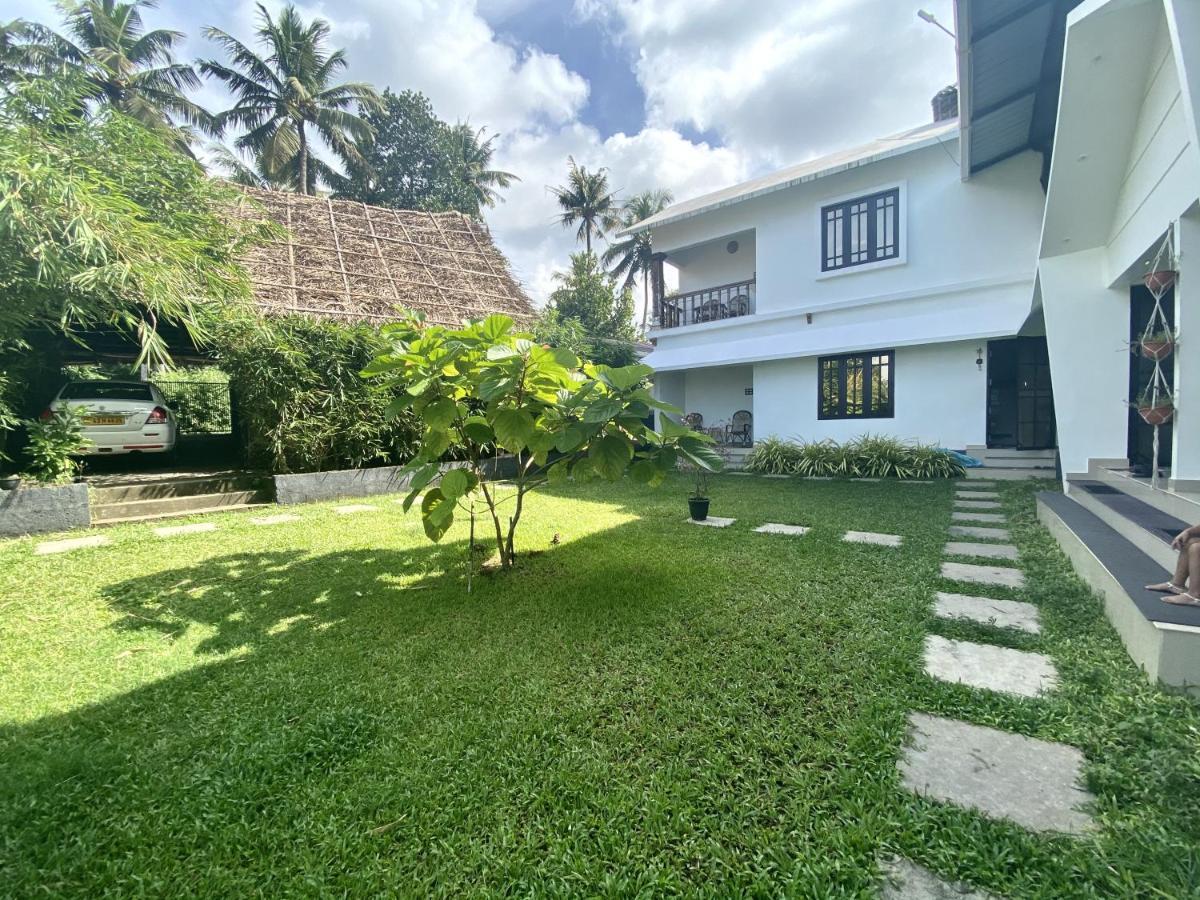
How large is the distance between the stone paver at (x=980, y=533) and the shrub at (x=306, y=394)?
20.6ft

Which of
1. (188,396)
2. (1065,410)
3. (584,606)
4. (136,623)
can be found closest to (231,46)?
(188,396)

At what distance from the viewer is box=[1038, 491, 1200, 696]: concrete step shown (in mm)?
1933

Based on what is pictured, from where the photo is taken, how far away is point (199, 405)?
11.0m

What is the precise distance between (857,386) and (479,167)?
72.4 ft

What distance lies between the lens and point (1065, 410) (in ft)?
17.9

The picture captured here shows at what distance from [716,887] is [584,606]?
186 cm

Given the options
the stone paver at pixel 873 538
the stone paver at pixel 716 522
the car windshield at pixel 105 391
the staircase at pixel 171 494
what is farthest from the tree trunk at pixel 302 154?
the stone paver at pixel 873 538

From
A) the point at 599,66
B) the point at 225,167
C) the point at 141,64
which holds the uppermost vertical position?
the point at 141,64

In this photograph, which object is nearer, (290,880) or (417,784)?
(290,880)

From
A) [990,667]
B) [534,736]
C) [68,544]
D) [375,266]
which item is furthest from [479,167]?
[990,667]

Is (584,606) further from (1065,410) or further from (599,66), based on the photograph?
(599,66)

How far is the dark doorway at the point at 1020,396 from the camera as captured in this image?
9312mm

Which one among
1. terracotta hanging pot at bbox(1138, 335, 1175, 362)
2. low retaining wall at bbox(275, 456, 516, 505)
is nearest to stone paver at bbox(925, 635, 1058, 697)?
terracotta hanging pot at bbox(1138, 335, 1175, 362)

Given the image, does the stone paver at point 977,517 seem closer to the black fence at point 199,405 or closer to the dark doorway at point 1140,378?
the dark doorway at point 1140,378
